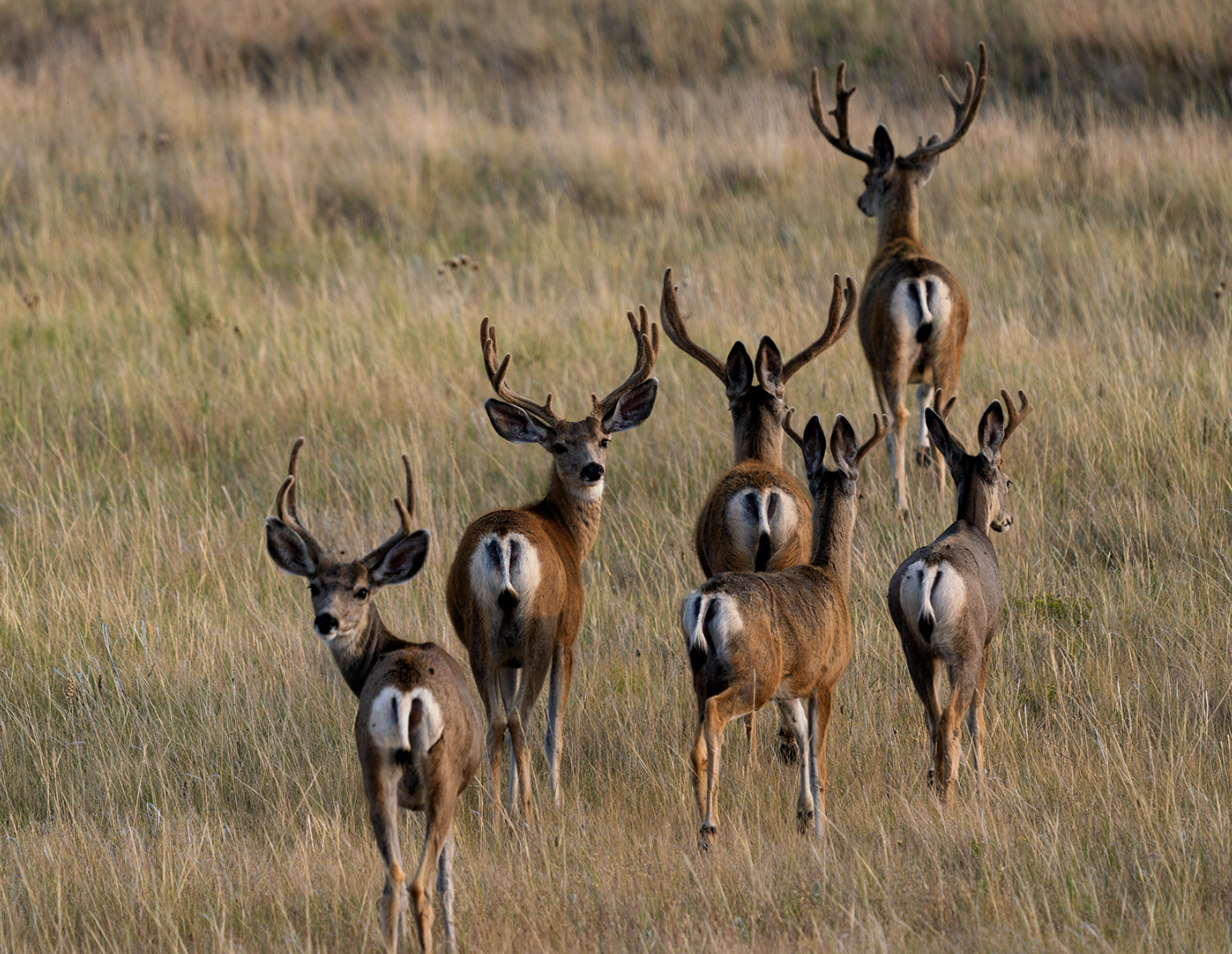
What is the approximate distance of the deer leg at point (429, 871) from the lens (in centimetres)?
390

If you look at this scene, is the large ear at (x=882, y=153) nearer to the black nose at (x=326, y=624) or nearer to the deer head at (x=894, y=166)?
the deer head at (x=894, y=166)

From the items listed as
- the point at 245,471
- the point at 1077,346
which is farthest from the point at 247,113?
the point at 1077,346

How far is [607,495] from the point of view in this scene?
7.85 m

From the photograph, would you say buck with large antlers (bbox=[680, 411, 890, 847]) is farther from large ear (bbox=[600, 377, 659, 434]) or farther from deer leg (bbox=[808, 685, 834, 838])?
large ear (bbox=[600, 377, 659, 434])

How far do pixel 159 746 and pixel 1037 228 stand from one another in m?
8.40

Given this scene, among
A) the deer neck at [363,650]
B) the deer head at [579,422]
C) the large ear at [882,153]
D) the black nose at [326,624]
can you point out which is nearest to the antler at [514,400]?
the deer head at [579,422]

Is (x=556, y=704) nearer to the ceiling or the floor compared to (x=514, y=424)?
nearer to the floor

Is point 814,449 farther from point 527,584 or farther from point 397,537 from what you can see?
point 397,537

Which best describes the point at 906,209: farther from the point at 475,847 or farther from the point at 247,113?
the point at 247,113

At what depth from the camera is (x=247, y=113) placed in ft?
53.7

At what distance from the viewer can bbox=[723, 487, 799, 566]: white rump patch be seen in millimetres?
5680

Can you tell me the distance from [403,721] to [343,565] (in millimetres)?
644

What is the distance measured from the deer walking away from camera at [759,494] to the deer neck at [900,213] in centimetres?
263

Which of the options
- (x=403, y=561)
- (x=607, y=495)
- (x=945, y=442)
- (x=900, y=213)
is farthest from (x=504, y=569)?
Answer: (x=900, y=213)
